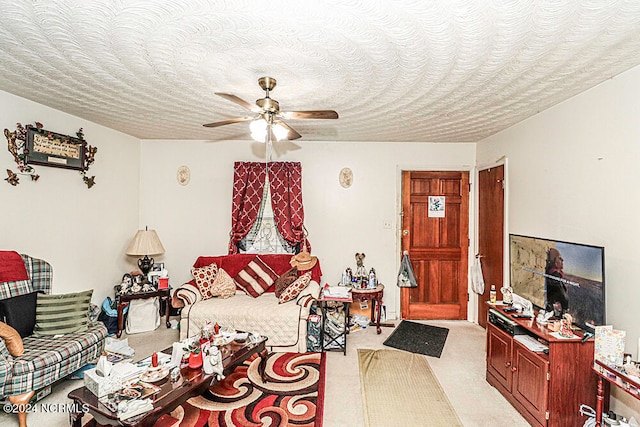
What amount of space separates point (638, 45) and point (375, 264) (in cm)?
348

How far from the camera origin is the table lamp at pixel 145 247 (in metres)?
4.25

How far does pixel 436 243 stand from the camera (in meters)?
4.75

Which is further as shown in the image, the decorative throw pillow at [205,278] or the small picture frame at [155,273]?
the small picture frame at [155,273]

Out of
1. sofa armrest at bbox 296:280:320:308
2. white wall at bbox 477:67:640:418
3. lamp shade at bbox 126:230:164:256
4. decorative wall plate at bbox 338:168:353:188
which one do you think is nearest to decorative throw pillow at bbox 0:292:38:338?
lamp shade at bbox 126:230:164:256

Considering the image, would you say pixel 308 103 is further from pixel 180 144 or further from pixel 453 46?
pixel 180 144

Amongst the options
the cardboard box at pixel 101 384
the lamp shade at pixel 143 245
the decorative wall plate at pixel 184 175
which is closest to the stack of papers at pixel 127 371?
the cardboard box at pixel 101 384

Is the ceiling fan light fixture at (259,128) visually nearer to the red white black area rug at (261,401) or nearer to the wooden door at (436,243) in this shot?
the red white black area rug at (261,401)

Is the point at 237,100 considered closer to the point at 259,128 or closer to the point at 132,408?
the point at 259,128

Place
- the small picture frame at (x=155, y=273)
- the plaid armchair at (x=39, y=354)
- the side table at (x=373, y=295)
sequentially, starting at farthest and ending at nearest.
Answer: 1. the small picture frame at (x=155, y=273)
2. the side table at (x=373, y=295)
3. the plaid armchair at (x=39, y=354)

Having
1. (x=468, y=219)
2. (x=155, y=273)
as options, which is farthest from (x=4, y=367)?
(x=468, y=219)

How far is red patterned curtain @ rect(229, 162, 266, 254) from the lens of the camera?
4.70 meters

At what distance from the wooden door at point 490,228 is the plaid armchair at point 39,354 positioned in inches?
166

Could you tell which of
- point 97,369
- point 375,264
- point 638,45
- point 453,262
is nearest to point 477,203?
point 453,262

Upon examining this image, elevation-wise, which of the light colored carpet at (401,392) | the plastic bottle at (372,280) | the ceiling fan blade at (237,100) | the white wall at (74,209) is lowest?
the light colored carpet at (401,392)
